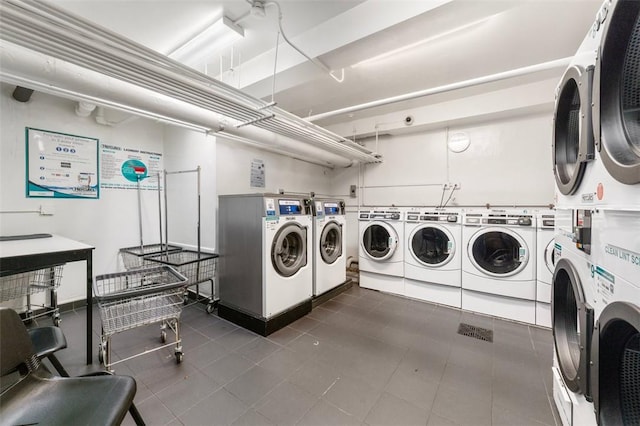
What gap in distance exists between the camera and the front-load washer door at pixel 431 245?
3273 mm

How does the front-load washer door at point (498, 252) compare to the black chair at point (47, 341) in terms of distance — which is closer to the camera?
the black chair at point (47, 341)

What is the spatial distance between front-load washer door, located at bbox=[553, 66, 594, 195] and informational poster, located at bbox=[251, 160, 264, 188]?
335 centimetres

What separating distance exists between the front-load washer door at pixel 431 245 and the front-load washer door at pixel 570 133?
1.89 metres

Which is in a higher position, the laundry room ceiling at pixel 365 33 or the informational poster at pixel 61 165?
the laundry room ceiling at pixel 365 33

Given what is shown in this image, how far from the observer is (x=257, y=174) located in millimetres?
3820

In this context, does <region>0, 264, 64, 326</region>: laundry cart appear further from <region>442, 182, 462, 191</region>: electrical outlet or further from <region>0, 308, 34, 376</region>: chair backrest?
<region>442, 182, 462, 191</region>: electrical outlet

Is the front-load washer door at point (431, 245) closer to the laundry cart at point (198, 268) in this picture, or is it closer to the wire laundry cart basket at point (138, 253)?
the laundry cart at point (198, 268)

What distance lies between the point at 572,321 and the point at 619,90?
1316mm

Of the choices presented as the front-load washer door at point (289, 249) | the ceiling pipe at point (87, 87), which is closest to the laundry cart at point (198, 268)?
the front-load washer door at point (289, 249)

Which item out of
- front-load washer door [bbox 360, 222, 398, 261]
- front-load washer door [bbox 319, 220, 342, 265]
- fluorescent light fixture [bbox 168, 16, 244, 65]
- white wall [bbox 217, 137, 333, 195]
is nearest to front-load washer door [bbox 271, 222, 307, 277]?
front-load washer door [bbox 319, 220, 342, 265]

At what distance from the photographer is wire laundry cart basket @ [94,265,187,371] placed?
177cm

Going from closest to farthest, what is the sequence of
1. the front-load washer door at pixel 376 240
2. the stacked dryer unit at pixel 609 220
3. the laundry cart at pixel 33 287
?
1. the stacked dryer unit at pixel 609 220
2. the laundry cart at pixel 33 287
3. the front-load washer door at pixel 376 240

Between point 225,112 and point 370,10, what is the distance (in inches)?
56.2

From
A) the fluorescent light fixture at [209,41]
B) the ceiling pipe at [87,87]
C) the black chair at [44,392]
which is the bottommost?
the black chair at [44,392]
